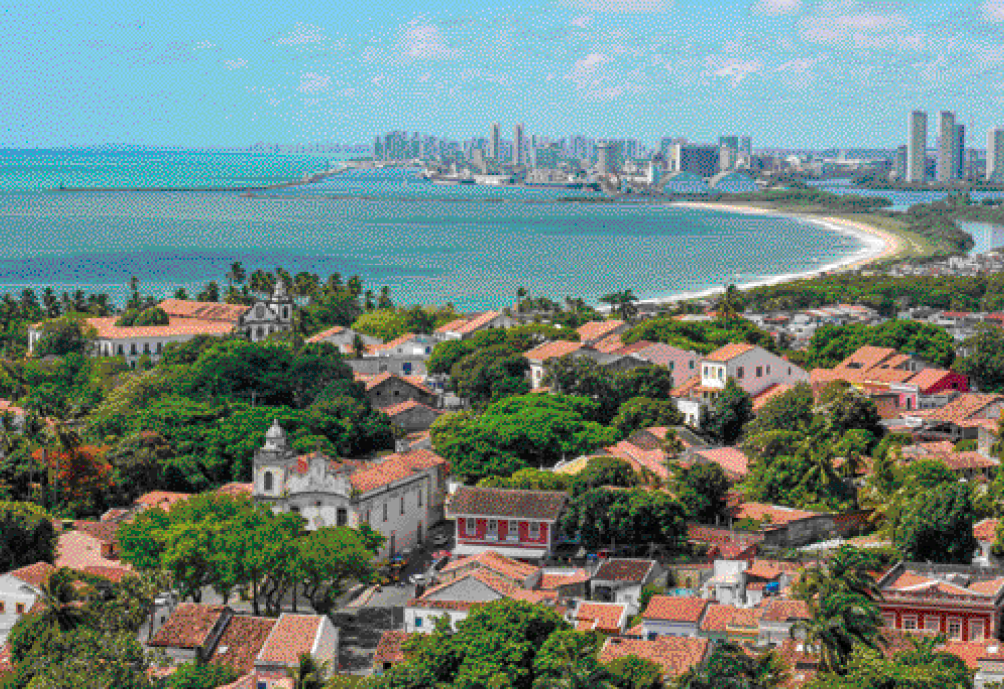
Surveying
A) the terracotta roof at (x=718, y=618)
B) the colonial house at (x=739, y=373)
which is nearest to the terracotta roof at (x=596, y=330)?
the colonial house at (x=739, y=373)

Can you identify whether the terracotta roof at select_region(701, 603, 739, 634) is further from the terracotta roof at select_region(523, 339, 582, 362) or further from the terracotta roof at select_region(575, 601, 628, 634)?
the terracotta roof at select_region(523, 339, 582, 362)

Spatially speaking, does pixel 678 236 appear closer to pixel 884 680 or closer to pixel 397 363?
pixel 397 363

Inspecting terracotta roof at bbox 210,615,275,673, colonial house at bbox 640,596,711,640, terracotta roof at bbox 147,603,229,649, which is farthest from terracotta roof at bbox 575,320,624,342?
terracotta roof at bbox 210,615,275,673

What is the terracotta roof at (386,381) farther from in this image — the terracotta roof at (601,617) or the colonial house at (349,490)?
the terracotta roof at (601,617)

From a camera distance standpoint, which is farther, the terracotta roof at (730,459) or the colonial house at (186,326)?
the colonial house at (186,326)

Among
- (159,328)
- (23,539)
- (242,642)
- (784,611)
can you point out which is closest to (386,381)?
(159,328)

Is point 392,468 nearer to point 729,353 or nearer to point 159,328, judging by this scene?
point 729,353

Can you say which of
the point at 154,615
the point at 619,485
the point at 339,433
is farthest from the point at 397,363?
the point at 154,615
